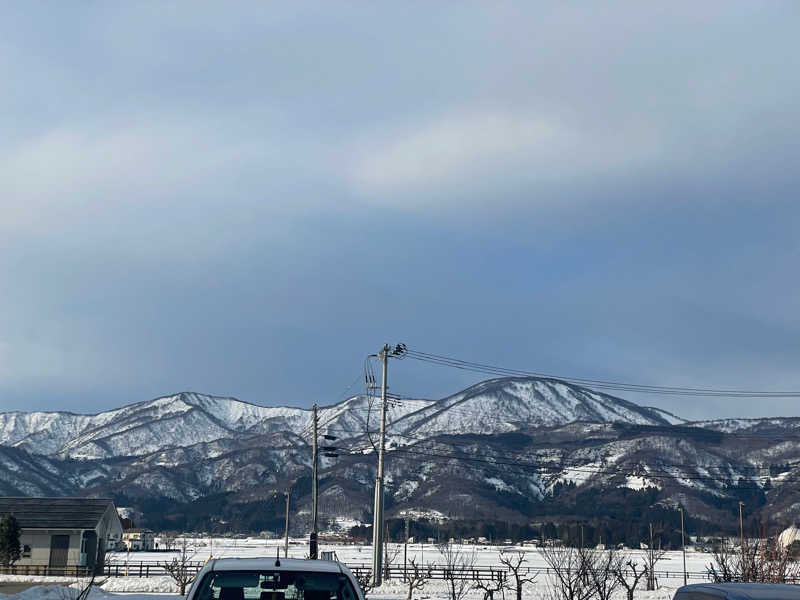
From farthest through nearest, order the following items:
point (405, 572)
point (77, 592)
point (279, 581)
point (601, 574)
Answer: point (405, 572) → point (601, 574) → point (77, 592) → point (279, 581)

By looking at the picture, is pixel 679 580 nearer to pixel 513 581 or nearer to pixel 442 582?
pixel 513 581

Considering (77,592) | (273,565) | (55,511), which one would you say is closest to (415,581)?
(55,511)

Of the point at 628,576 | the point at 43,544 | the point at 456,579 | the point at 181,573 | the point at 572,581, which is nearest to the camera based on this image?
the point at 572,581

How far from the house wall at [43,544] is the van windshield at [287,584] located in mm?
58766

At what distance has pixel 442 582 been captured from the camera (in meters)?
60.3

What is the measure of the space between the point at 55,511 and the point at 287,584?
61.9 meters

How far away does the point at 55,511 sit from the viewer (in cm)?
6506

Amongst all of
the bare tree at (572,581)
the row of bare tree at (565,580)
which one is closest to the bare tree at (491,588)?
the row of bare tree at (565,580)

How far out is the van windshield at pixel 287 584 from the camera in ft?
29.0

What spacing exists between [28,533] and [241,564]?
2379 inches

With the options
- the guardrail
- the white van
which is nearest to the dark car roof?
the white van

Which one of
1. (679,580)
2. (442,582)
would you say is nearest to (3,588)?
(442,582)

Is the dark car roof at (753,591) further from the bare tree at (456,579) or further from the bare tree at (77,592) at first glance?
the bare tree at (456,579)

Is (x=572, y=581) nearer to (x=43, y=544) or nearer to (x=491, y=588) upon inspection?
(x=491, y=588)
